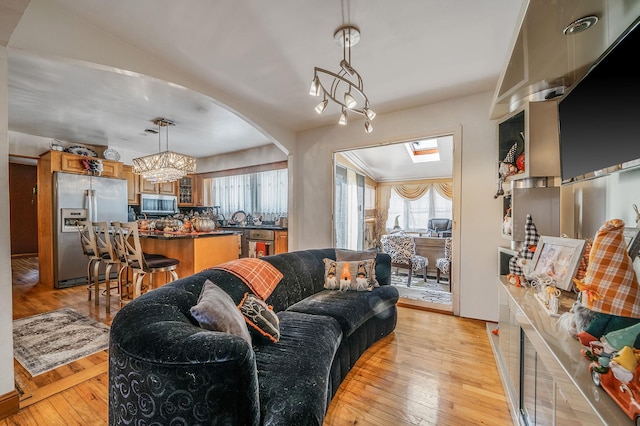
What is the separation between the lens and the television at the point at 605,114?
1.05 metres

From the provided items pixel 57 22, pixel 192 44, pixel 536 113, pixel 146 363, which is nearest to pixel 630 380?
pixel 146 363

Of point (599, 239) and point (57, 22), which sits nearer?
point (599, 239)

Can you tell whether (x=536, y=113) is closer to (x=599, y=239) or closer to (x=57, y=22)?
(x=599, y=239)

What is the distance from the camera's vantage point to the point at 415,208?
327 inches

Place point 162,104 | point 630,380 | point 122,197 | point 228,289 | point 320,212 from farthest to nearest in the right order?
point 122,197, point 320,212, point 162,104, point 228,289, point 630,380

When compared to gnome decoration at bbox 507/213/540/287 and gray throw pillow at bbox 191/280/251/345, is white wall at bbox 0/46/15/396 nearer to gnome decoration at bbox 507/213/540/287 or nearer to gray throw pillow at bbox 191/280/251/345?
gray throw pillow at bbox 191/280/251/345

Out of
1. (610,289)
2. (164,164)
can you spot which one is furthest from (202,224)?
(610,289)

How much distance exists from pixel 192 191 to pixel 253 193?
6.07 ft

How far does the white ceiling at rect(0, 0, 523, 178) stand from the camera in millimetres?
1771

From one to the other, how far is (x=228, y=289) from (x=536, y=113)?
2590 millimetres

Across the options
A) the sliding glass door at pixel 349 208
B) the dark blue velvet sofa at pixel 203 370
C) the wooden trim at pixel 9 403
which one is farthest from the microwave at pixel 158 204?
the dark blue velvet sofa at pixel 203 370

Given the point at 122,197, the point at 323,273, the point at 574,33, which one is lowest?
the point at 323,273

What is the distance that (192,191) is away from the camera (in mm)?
6770

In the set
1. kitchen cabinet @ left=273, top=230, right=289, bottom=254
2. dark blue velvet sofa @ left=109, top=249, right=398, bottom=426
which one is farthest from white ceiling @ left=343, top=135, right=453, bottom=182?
dark blue velvet sofa @ left=109, top=249, right=398, bottom=426
